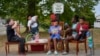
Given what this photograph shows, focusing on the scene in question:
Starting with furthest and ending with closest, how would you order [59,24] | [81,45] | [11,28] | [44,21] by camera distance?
[44,21]
[81,45]
[59,24]
[11,28]

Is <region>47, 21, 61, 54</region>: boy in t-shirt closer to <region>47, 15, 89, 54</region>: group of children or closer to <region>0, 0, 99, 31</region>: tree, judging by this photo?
<region>47, 15, 89, 54</region>: group of children

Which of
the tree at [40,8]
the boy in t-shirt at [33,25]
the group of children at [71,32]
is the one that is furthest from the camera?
the tree at [40,8]

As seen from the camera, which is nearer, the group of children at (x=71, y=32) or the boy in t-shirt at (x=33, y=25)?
the group of children at (x=71, y=32)

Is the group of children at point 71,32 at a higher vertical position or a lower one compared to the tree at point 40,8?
lower

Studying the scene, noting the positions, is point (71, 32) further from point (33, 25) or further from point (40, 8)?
point (40, 8)

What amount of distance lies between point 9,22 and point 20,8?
42.8 feet

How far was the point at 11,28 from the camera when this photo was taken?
45.6ft

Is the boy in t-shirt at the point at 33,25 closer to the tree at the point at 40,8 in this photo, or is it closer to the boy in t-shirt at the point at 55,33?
the boy in t-shirt at the point at 55,33

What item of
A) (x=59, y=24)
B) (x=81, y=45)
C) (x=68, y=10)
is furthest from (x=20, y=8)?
(x=59, y=24)

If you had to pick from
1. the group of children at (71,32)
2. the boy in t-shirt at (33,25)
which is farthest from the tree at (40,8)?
the group of children at (71,32)

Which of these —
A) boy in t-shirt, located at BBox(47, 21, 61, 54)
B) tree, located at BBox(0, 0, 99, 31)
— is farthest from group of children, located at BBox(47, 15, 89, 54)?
tree, located at BBox(0, 0, 99, 31)

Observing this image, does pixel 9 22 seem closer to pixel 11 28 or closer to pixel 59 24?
pixel 11 28

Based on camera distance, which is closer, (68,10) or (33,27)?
(33,27)

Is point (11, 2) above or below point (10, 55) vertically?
above
